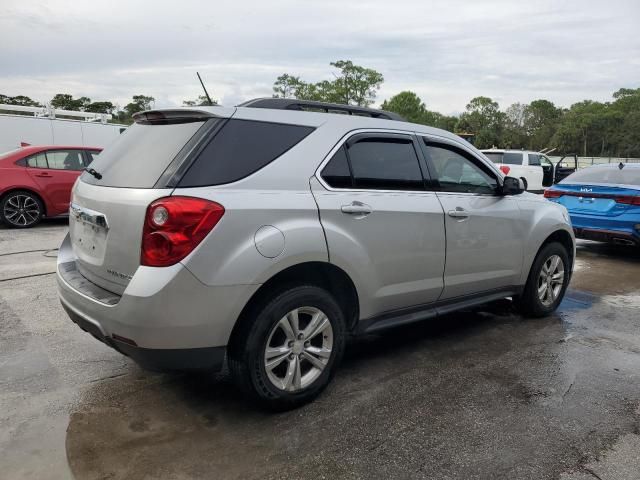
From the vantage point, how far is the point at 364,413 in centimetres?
313

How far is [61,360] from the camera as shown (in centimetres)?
381

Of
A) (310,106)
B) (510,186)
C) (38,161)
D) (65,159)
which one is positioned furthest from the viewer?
(65,159)

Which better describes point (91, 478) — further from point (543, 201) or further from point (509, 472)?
point (543, 201)

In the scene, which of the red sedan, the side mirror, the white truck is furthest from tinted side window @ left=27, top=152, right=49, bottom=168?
the white truck

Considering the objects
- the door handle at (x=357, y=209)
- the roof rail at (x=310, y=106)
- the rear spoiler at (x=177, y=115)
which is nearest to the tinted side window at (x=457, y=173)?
the roof rail at (x=310, y=106)

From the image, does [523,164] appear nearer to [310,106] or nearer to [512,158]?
[512,158]

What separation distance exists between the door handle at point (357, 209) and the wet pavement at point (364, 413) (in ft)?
3.78

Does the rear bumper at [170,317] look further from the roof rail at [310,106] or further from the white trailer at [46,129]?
the white trailer at [46,129]

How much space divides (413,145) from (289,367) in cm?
185

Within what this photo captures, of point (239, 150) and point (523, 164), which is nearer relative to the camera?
point (239, 150)

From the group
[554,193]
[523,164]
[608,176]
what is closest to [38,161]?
[554,193]

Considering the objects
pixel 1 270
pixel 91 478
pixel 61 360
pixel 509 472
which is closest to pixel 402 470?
pixel 509 472

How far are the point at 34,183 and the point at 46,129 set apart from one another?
8.13m

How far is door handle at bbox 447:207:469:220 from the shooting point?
3893 mm
